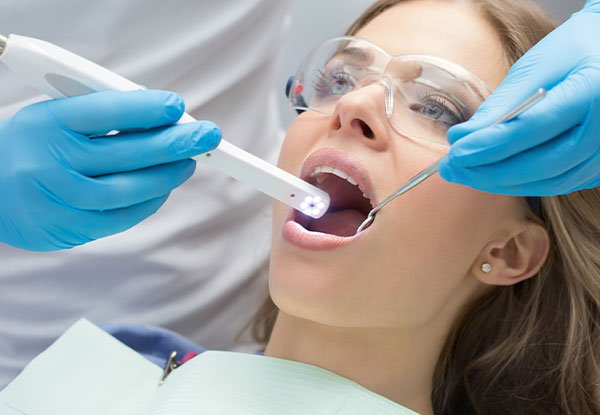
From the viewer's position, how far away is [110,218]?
4.40ft

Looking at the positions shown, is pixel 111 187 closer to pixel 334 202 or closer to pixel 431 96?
pixel 334 202

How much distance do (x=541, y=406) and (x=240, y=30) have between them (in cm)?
128

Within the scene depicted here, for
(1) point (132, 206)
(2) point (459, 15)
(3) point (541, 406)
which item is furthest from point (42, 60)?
(3) point (541, 406)

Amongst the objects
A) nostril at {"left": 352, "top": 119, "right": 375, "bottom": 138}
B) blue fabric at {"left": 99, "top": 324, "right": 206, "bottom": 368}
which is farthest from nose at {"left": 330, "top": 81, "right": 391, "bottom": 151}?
blue fabric at {"left": 99, "top": 324, "right": 206, "bottom": 368}

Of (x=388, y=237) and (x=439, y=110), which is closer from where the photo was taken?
(x=388, y=237)

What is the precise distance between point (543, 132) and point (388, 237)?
0.34 m

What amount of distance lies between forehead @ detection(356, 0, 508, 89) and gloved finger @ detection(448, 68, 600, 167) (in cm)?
32

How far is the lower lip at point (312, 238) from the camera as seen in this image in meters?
1.26

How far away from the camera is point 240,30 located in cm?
193

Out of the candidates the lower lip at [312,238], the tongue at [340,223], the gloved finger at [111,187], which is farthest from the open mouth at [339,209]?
the gloved finger at [111,187]

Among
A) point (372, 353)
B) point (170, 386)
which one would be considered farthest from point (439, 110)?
point (170, 386)

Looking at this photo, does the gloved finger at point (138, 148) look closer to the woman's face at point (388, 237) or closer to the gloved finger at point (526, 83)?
the woman's face at point (388, 237)

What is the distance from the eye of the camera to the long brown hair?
1454 mm

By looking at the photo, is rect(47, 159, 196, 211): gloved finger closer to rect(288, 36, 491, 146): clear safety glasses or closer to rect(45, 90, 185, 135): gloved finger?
rect(45, 90, 185, 135): gloved finger
